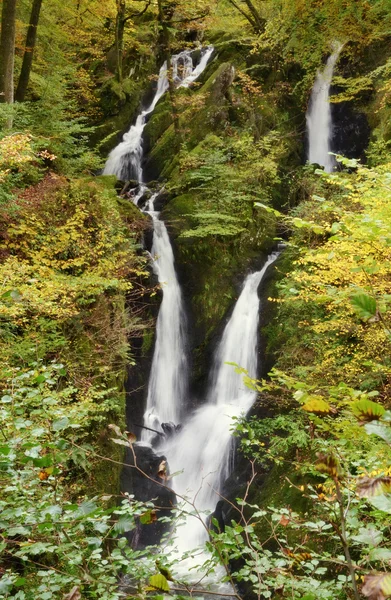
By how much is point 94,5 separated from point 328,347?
54.0 ft

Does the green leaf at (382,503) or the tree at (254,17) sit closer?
the green leaf at (382,503)

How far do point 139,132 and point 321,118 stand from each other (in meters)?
7.38

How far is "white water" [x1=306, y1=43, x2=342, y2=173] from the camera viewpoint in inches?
605

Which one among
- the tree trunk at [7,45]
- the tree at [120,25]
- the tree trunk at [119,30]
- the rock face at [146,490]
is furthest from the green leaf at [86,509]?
the tree trunk at [119,30]

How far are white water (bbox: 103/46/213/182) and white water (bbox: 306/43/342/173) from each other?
16.0 ft

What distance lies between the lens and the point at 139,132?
59.0 feet

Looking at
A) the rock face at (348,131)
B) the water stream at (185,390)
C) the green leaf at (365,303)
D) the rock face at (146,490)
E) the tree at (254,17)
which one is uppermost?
the tree at (254,17)

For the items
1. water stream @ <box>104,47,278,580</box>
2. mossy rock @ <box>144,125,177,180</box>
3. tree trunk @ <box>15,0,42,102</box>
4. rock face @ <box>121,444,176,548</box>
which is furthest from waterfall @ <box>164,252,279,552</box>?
tree trunk @ <box>15,0,42,102</box>

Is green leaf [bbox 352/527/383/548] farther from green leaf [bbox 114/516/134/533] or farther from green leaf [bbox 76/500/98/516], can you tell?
green leaf [bbox 76/500/98/516]

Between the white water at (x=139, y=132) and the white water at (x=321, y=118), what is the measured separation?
486cm

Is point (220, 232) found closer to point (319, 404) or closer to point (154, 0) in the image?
point (319, 404)

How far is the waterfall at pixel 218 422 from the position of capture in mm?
8719

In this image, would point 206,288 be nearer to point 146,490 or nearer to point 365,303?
point 146,490

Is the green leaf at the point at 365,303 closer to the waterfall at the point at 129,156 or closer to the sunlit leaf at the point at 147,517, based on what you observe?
the sunlit leaf at the point at 147,517
